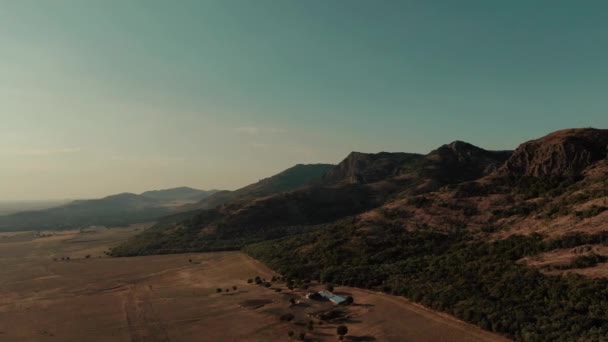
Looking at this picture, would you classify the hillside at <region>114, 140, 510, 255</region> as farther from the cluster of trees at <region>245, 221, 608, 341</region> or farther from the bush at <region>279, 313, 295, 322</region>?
the bush at <region>279, 313, 295, 322</region>

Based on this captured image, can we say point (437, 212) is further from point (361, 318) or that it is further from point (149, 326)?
point (149, 326)

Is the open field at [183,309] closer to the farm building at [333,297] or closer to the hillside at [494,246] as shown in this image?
the farm building at [333,297]

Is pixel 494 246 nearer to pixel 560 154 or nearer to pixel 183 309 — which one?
pixel 560 154

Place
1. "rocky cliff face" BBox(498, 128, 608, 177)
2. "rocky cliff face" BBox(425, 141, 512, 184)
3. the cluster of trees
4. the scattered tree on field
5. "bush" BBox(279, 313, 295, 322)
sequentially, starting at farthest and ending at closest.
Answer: "rocky cliff face" BBox(425, 141, 512, 184)
"rocky cliff face" BBox(498, 128, 608, 177)
"bush" BBox(279, 313, 295, 322)
the scattered tree on field
the cluster of trees

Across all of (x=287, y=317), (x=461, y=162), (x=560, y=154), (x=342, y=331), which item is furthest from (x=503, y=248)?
(x=461, y=162)

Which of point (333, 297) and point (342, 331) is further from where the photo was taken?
point (333, 297)

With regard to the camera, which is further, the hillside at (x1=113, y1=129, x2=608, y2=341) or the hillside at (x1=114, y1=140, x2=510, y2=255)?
the hillside at (x1=114, y1=140, x2=510, y2=255)

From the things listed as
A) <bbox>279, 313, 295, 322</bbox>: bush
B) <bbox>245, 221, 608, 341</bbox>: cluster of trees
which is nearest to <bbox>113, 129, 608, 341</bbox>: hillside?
<bbox>245, 221, 608, 341</bbox>: cluster of trees
